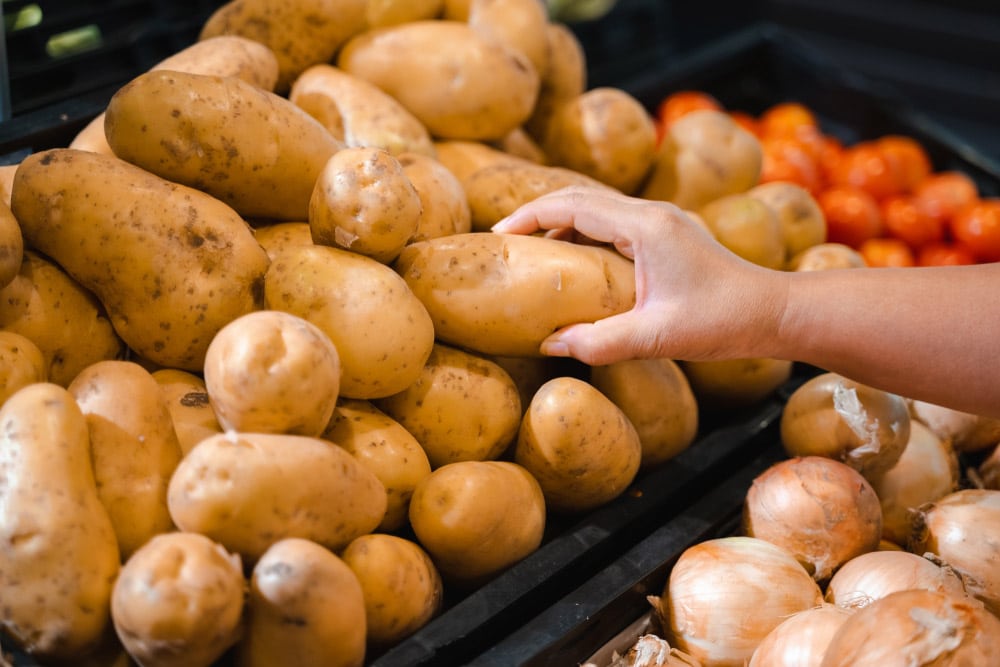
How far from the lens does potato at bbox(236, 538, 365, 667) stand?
33.6 inches

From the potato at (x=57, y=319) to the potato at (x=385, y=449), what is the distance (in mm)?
327

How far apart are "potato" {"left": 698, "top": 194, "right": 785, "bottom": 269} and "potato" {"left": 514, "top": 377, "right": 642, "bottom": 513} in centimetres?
46

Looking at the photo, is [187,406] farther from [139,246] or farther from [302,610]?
[302,610]

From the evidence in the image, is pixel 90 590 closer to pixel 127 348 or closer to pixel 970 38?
pixel 127 348

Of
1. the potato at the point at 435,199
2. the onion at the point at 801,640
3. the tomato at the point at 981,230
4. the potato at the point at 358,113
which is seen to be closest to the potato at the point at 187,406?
the potato at the point at 435,199

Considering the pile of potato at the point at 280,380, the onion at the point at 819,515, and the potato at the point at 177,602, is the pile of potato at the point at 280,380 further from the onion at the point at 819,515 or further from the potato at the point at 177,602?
the onion at the point at 819,515

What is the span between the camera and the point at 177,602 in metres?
→ 0.80

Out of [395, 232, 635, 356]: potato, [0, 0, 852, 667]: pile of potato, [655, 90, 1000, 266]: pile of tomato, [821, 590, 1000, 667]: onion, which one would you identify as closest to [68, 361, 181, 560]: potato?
[0, 0, 852, 667]: pile of potato

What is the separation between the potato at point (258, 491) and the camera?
34.8 inches

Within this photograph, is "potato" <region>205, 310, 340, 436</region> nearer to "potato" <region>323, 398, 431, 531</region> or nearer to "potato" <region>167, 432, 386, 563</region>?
"potato" <region>167, 432, 386, 563</region>

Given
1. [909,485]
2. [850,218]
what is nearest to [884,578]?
[909,485]

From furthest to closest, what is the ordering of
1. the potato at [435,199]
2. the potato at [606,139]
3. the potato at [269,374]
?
the potato at [606,139]
the potato at [435,199]
the potato at [269,374]

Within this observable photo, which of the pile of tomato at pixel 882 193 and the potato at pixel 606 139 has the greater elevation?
the potato at pixel 606 139

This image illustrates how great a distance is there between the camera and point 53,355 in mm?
1103
